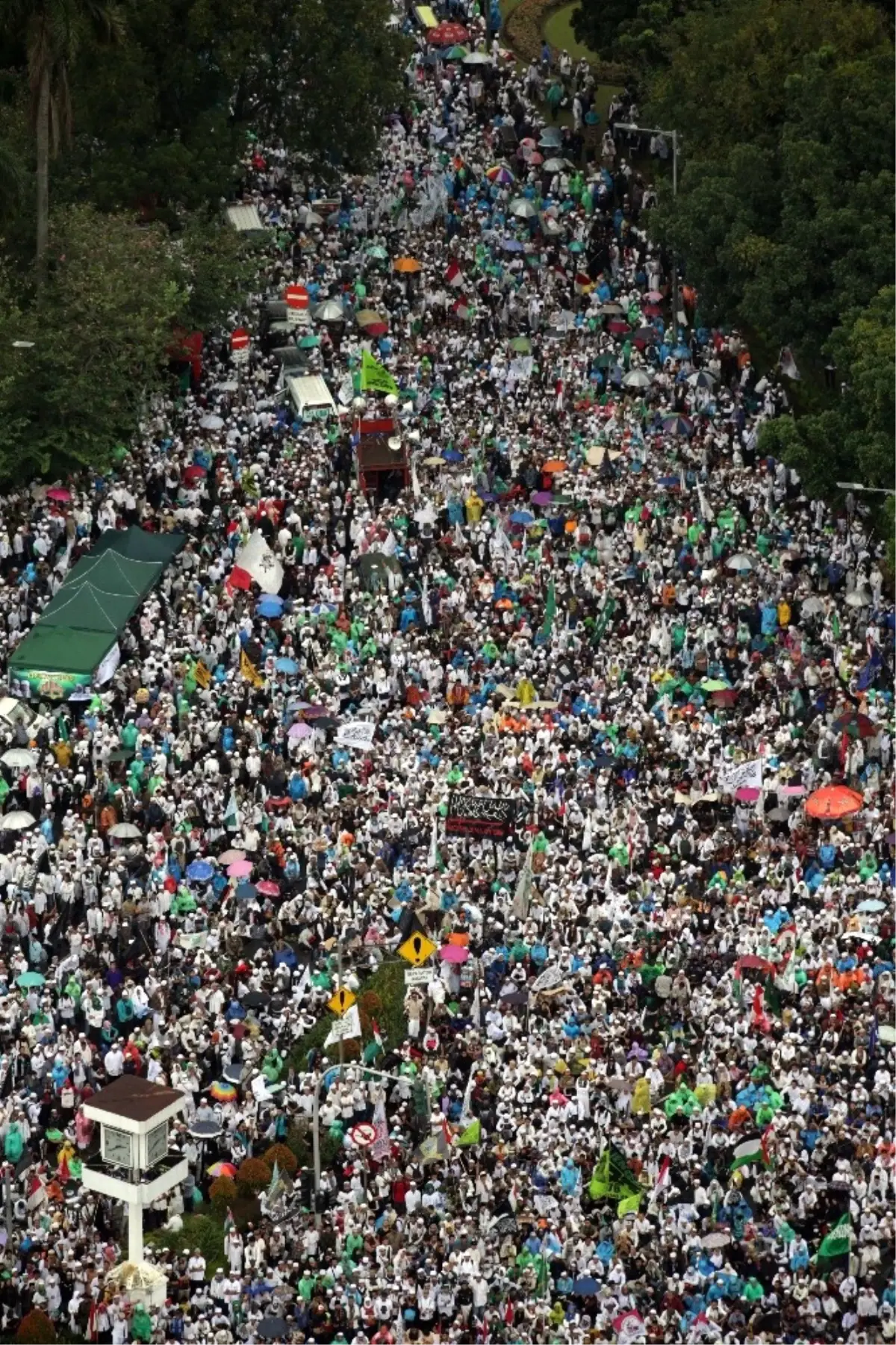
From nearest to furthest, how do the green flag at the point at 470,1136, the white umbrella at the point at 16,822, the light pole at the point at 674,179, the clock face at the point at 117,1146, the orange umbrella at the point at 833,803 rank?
1. the clock face at the point at 117,1146
2. the green flag at the point at 470,1136
3. the orange umbrella at the point at 833,803
4. the white umbrella at the point at 16,822
5. the light pole at the point at 674,179

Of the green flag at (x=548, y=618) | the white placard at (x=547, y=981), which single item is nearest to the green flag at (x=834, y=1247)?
the white placard at (x=547, y=981)

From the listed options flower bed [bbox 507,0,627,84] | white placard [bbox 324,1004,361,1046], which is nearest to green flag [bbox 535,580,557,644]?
white placard [bbox 324,1004,361,1046]

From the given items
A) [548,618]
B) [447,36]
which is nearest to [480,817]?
[548,618]

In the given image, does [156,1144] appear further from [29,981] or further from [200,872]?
[200,872]

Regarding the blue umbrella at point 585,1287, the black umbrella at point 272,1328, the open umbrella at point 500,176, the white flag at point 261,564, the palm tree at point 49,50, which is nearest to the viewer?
the black umbrella at point 272,1328

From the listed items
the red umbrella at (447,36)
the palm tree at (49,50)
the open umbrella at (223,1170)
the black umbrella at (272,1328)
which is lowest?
the black umbrella at (272,1328)

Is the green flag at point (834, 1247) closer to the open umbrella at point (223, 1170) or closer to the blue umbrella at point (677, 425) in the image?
the open umbrella at point (223, 1170)
